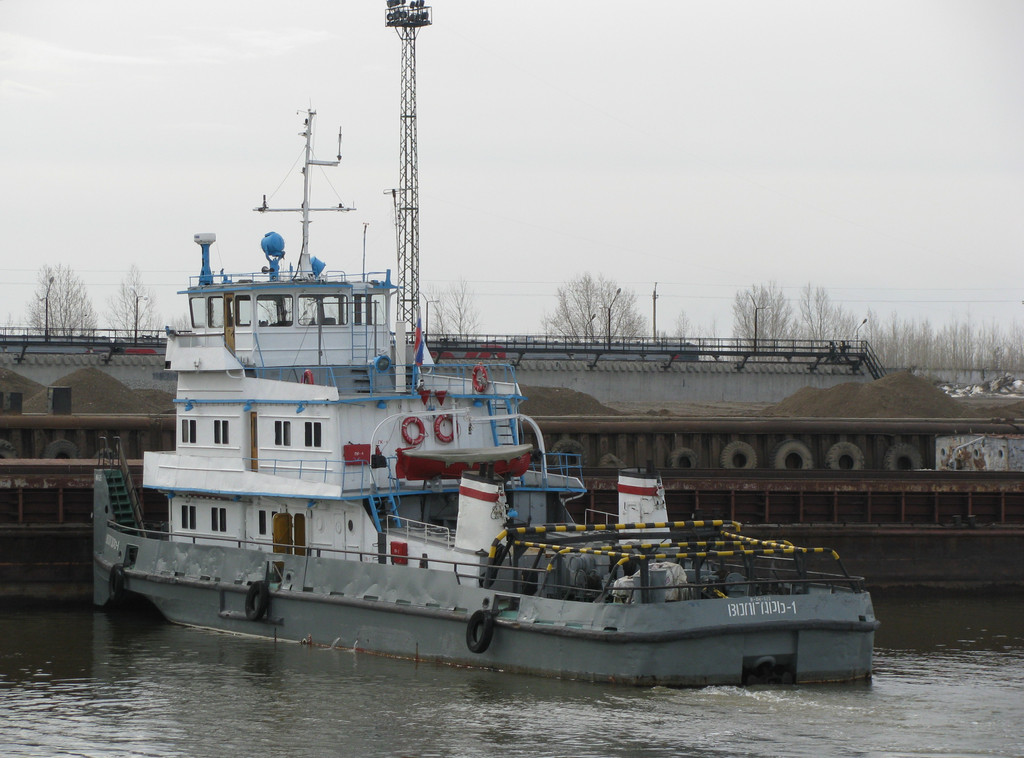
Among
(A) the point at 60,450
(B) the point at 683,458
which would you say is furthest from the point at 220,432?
(B) the point at 683,458

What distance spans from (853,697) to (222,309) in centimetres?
1215

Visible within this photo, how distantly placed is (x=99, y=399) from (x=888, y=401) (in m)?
26.1

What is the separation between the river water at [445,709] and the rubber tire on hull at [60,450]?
41.1 feet

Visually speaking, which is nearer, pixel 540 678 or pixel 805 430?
pixel 540 678

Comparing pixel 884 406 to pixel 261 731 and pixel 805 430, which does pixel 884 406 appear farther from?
pixel 261 731

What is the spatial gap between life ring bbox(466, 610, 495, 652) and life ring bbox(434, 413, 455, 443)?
4170 mm

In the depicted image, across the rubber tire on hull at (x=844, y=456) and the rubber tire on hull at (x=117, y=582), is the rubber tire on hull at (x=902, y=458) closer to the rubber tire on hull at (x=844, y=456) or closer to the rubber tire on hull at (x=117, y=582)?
the rubber tire on hull at (x=844, y=456)

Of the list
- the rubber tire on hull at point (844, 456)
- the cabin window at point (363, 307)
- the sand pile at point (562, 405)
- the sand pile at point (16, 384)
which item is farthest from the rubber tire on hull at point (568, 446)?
the sand pile at point (16, 384)

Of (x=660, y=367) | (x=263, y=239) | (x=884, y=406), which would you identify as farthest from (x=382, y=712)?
(x=660, y=367)

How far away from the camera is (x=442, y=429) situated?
19422 mm

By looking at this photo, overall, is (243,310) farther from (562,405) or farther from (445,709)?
(562,405)

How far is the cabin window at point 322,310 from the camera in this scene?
2028cm

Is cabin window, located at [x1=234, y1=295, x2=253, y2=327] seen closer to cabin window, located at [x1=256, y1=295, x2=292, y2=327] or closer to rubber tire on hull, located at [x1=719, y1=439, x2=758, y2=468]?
cabin window, located at [x1=256, y1=295, x2=292, y2=327]

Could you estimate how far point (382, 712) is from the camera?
1427 cm
